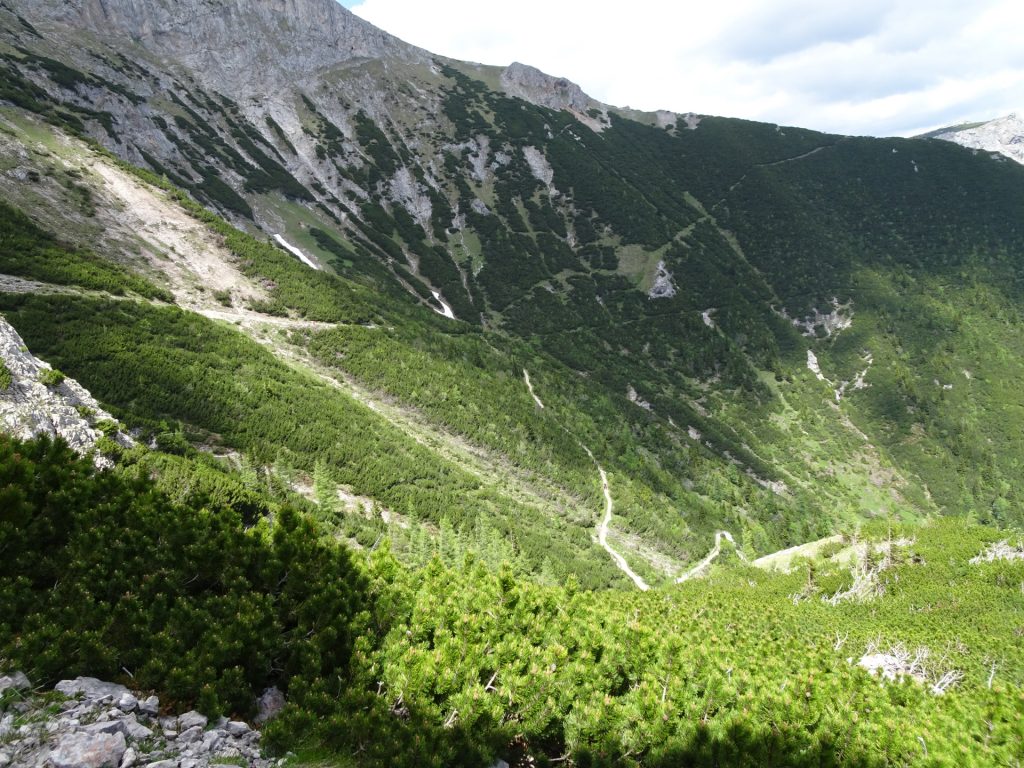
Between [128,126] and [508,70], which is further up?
[508,70]

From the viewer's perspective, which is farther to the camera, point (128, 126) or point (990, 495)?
point (990, 495)

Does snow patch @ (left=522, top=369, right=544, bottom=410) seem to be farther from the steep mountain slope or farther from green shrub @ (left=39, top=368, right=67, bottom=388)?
green shrub @ (left=39, top=368, right=67, bottom=388)

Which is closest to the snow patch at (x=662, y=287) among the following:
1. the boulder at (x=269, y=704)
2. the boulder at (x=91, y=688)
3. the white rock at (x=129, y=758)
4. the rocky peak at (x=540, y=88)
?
the rocky peak at (x=540, y=88)

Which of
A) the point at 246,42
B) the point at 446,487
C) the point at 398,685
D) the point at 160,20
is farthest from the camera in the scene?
the point at 246,42

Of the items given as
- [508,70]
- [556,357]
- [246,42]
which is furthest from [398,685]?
[508,70]

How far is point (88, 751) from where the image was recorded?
212 inches

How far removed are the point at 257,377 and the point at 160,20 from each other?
439 feet

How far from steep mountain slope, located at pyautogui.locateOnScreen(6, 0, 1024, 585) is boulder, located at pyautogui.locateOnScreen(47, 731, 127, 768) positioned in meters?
28.9

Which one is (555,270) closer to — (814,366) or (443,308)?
(443,308)

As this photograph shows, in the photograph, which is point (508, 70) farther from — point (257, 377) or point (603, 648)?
point (603, 648)

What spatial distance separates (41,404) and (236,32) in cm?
15825

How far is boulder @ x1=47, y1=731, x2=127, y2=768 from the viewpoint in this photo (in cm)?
523

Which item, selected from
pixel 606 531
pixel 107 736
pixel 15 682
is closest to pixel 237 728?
pixel 107 736

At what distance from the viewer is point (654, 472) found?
68.9 m
